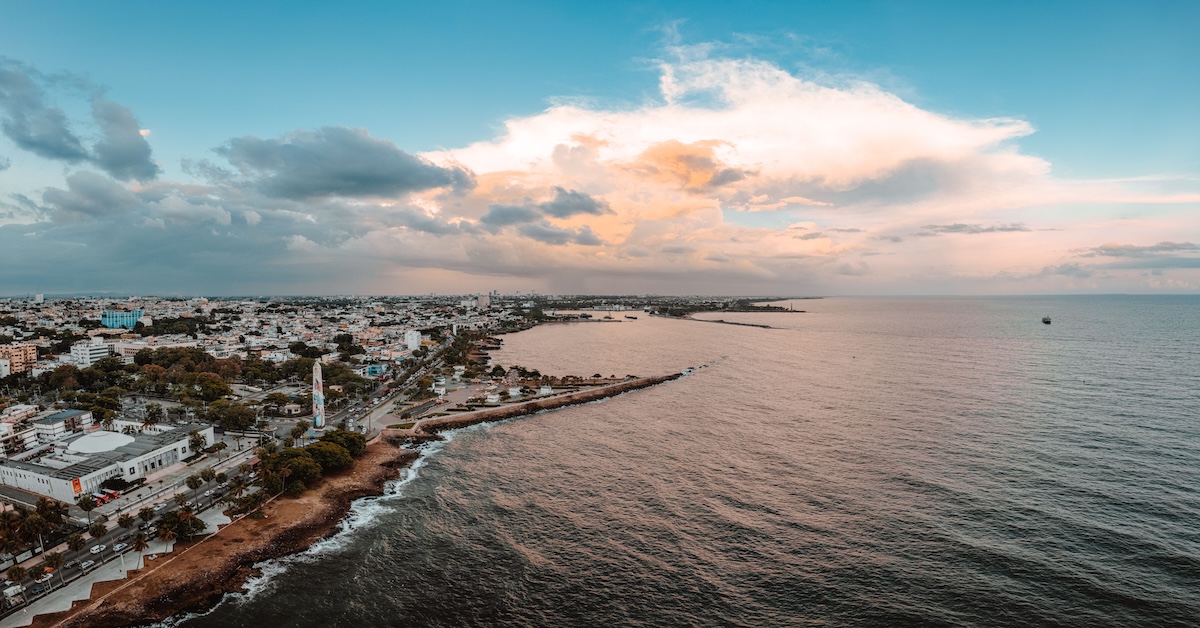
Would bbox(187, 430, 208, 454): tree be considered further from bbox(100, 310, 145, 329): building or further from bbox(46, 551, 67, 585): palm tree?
bbox(100, 310, 145, 329): building

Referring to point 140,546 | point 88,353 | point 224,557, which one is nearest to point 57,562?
point 140,546

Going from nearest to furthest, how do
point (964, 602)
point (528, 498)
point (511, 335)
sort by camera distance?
point (964, 602) < point (528, 498) < point (511, 335)

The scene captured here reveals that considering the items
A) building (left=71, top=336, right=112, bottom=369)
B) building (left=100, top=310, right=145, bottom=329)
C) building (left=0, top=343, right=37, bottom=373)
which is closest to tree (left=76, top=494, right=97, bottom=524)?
building (left=71, top=336, right=112, bottom=369)

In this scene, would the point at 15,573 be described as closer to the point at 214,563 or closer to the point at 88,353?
the point at 214,563

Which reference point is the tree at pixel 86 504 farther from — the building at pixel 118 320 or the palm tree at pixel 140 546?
the building at pixel 118 320

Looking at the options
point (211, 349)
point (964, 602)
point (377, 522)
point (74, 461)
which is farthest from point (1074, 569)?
point (211, 349)

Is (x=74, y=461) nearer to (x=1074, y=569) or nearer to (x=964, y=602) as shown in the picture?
(x=964, y=602)
